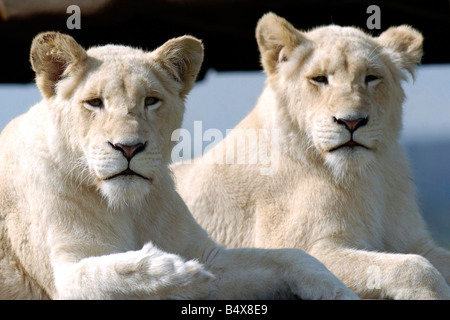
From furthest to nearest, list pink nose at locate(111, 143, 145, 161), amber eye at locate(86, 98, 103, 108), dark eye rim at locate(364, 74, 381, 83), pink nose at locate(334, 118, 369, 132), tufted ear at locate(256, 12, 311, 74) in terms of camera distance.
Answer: tufted ear at locate(256, 12, 311, 74)
dark eye rim at locate(364, 74, 381, 83)
pink nose at locate(334, 118, 369, 132)
amber eye at locate(86, 98, 103, 108)
pink nose at locate(111, 143, 145, 161)

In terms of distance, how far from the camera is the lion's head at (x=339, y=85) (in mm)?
4648

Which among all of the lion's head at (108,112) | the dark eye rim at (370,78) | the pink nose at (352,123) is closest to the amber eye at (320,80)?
the dark eye rim at (370,78)

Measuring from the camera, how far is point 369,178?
4914mm

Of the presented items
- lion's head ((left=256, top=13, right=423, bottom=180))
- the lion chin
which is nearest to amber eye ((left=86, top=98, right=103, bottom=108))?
the lion chin

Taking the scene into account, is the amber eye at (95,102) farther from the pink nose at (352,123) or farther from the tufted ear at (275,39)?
the tufted ear at (275,39)

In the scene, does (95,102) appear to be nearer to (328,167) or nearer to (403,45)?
(328,167)

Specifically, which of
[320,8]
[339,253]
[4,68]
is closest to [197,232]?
[339,253]

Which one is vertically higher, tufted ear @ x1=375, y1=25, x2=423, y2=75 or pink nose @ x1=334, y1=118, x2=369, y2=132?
tufted ear @ x1=375, y1=25, x2=423, y2=75

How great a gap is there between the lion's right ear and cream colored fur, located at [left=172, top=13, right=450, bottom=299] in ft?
4.68

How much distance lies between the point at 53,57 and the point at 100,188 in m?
0.68

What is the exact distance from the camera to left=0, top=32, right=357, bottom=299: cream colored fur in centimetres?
379

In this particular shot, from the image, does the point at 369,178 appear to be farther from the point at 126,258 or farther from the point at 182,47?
the point at 126,258

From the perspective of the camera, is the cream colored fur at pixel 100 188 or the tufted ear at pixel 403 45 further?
the tufted ear at pixel 403 45

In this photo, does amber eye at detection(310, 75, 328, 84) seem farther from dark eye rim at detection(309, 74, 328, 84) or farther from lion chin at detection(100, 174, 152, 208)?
lion chin at detection(100, 174, 152, 208)
